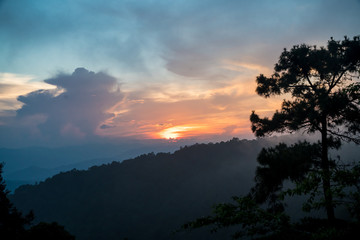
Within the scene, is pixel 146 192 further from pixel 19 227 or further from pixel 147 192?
pixel 19 227

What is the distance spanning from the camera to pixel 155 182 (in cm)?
14088

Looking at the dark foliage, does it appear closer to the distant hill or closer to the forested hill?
the distant hill

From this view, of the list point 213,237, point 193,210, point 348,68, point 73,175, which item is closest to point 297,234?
point 348,68

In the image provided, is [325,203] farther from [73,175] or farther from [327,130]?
[73,175]

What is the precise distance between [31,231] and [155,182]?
130 m

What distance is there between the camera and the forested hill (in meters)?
106

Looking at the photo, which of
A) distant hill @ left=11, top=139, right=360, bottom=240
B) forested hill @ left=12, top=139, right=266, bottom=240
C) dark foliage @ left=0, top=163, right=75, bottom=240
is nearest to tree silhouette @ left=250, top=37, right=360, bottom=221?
dark foliage @ left=0, top=163, right=75, bottom=240

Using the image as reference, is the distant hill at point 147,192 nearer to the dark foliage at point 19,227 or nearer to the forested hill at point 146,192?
the forested hill at point 146,192

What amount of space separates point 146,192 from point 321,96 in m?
134

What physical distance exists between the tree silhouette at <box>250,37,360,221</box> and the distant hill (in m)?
86.8

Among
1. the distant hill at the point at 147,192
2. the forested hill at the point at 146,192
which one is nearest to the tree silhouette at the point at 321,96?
the distant hill at the point at 147,192

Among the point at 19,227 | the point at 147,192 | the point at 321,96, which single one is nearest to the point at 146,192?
the point at 147,192

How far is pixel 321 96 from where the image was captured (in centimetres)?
1054

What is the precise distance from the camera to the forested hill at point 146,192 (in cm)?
10606
